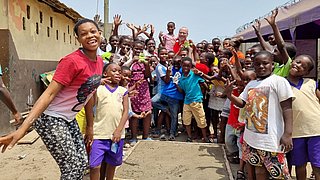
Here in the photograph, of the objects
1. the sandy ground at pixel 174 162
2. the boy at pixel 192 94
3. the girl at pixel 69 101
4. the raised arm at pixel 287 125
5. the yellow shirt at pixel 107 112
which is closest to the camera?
the girl at pixel 69 101

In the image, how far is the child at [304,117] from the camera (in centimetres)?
340

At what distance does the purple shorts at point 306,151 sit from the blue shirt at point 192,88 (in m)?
2.64

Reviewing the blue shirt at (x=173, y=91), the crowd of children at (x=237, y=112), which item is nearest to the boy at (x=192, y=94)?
the blue shirt at (x=173, y=91)

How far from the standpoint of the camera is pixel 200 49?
7824 mm

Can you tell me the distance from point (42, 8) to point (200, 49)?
520 cm

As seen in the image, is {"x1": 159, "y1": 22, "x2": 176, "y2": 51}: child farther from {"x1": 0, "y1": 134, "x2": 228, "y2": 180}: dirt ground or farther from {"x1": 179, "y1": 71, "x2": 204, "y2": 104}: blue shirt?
{"x1": 0, "y1": 134, "x2": 228, "y2": 180}: dirt ground

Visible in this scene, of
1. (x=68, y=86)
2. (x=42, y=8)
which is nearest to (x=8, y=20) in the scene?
(x=42, y=8)

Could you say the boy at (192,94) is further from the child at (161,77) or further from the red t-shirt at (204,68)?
the child at (161,77)

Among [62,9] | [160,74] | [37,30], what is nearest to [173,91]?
[160,74]

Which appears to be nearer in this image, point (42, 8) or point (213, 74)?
point (213, 74)

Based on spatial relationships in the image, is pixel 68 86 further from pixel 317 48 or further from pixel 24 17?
pixel 317 48

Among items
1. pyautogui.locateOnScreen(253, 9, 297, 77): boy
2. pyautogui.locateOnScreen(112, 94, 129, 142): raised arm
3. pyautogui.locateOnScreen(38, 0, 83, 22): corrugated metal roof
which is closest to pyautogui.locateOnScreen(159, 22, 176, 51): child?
pyautogui.locateOnScreen(253, 9, 297, 77): boy

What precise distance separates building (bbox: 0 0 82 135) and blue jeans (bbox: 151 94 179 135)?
2.93 meters

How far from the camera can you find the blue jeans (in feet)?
20.8
